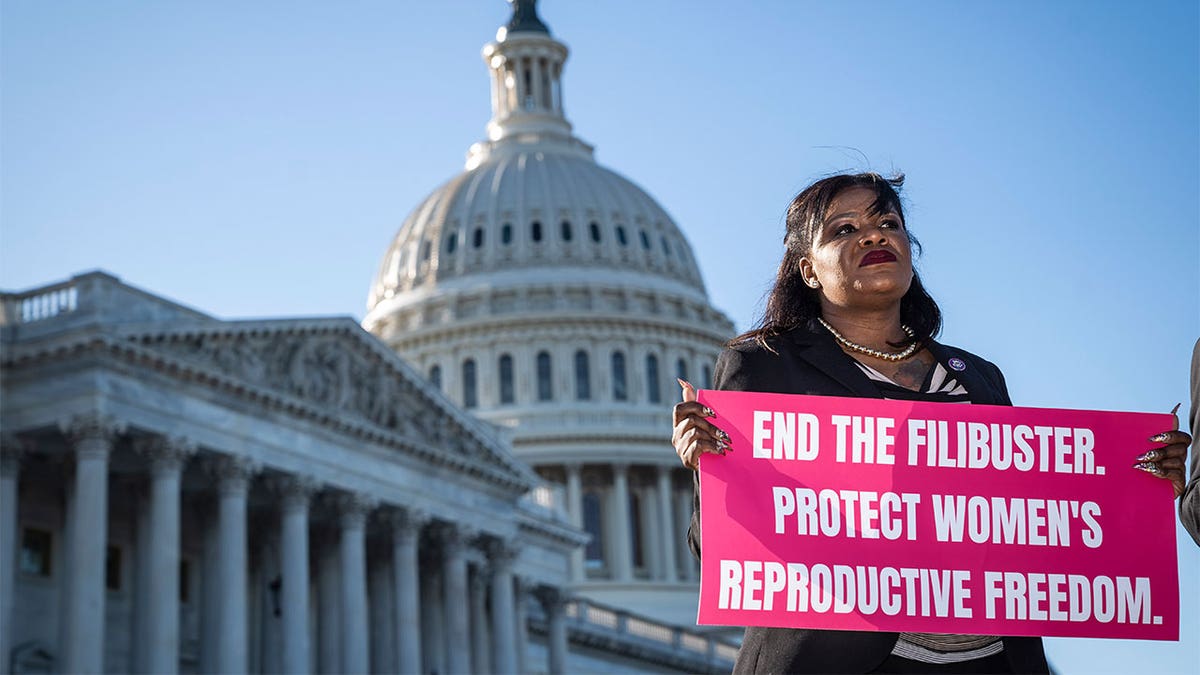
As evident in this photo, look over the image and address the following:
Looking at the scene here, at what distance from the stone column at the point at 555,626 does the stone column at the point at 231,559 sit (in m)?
22.4

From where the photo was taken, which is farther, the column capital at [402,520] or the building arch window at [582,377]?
the building arch window at [582,377]

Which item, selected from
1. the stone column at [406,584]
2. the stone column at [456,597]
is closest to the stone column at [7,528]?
the stone column at [406,584]

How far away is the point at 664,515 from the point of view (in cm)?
11394

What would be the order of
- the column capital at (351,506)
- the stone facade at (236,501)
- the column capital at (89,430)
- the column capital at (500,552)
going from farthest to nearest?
the column capital at (500,552) → the column capital at (351,506) → the stone facade at (236,501) → the column capital at (89,430)

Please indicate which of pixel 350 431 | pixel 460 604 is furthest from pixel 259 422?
pixel 460 604

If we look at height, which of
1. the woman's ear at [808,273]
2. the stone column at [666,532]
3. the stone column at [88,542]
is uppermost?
the stone column at [666,532]

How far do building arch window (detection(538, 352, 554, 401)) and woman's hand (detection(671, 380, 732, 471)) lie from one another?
108 metres

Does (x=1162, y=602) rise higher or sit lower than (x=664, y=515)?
lower

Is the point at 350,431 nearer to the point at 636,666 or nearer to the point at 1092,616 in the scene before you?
the point at 636,666

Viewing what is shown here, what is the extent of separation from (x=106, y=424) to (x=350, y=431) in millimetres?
11063

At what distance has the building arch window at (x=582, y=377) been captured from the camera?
115750mm

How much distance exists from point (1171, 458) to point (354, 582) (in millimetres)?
50745

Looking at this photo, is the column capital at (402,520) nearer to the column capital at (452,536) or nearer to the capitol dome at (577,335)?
the column capital at (452,536)

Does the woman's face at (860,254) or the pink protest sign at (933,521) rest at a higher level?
the woman's face at (860,254)
